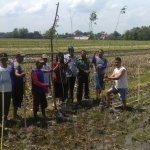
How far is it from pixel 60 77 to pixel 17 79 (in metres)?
1.71

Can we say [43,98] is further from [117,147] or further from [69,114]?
[117,147]

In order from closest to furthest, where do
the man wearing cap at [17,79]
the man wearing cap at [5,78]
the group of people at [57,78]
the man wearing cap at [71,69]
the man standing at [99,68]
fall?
the man wearing cap at [5,78]
the group of people at [57,78]
the man wearing cap at [17,79]
the man wearing cap at [71,69]
the man standing at [99,68]

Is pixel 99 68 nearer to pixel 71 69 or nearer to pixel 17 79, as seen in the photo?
pixel 71 69

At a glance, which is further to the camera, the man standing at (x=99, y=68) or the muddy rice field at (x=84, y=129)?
the man standing at (x=99, y=68)

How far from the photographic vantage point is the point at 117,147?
6.66 m

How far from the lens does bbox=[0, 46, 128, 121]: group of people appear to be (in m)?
8.13

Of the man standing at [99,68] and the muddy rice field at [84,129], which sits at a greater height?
the man standing at [99,68]

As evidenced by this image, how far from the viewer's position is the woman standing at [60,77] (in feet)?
31.9

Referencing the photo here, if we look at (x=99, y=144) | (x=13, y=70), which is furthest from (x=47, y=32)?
(x=99, y=144)

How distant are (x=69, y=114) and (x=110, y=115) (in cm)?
118

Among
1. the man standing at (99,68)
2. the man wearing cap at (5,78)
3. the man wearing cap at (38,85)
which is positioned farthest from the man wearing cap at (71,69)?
the man wearing cap at (5,78)

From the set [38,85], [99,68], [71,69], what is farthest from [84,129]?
[99,68]

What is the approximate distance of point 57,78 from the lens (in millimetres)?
10000

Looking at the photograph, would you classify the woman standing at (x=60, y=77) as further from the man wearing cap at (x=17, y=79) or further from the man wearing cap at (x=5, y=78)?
the man wearing cap at (x=5, y=78)
